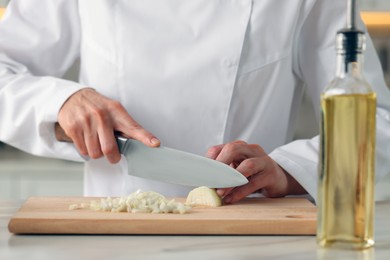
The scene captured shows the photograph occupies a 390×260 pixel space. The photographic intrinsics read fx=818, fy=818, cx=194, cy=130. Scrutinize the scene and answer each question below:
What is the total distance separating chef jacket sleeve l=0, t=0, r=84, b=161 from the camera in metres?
1.39

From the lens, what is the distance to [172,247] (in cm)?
94

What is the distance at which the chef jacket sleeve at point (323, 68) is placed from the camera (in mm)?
1352

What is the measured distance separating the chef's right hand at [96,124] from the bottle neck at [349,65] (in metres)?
0.43

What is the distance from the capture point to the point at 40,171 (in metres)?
2.97

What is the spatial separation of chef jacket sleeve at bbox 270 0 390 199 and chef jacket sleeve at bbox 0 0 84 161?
39cm

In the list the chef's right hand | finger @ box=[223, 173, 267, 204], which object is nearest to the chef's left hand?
finger @ box=[223, 173, 267, 204]

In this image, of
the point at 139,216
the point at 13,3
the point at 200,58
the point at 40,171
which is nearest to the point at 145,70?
the point at 200,58

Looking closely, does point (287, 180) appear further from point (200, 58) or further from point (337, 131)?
point (337, 131)

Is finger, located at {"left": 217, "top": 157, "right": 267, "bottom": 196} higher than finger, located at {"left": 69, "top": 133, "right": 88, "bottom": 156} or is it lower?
lower

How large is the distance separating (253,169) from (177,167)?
0.11 metres

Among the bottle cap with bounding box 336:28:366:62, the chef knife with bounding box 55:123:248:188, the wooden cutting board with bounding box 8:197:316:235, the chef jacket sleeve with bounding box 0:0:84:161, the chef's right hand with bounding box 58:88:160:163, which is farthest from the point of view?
the chef jacket sleeve with bounding box 0:0:84:161

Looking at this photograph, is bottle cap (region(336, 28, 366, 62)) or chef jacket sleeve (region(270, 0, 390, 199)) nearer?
bottle cap (region(336, 28, 366, 62))

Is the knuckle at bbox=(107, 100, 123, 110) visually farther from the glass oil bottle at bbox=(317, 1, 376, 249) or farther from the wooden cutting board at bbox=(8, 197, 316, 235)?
the glass oil bottle at bbox=(317, 1, 376, 249)

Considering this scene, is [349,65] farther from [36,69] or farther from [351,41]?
[36,69]
